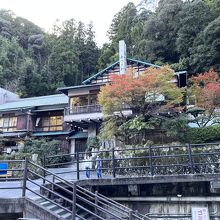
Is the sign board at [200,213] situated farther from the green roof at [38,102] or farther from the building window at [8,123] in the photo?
the building window at [8,123]

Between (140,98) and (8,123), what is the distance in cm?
2096

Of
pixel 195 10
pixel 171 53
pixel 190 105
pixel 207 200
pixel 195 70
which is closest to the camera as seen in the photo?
pixel 207 200

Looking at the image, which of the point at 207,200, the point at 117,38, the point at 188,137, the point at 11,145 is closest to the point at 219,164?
the point at 207,200

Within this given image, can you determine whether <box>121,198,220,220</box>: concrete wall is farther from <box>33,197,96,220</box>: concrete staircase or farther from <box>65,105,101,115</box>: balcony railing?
<box>65,105,101,115</box>: balcony railing

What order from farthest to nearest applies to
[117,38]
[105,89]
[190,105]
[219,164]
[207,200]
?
[117,38], [190,105], [105,89], [219,164], [207,200]

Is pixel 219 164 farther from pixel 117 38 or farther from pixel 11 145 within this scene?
pixel 117 38

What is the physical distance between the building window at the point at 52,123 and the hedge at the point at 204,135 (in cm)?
1765

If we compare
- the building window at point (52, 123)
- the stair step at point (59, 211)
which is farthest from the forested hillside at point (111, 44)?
the stair step at point (59, 211)

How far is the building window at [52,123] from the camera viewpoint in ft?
111

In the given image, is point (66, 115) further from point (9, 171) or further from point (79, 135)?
point (9, 171)

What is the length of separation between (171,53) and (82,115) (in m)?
21.0

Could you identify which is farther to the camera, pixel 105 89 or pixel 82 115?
pixel 82 115

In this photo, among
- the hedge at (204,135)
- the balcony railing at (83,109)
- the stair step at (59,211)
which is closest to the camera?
the stair step at (59,211)

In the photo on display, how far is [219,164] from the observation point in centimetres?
1086
